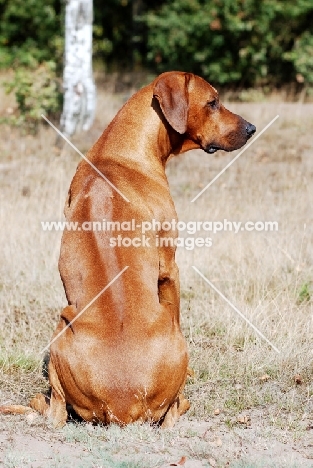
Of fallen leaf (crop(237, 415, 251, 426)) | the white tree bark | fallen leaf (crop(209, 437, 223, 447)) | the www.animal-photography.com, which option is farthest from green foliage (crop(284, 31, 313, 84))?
fallen leaf (crop(209, 437, 223, 447))

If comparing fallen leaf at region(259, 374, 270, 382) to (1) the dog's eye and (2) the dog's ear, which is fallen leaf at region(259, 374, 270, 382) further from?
(1) the dog's eye

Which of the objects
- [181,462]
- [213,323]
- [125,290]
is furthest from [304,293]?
[181,462]

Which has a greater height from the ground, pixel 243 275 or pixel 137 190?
pixel 137 190

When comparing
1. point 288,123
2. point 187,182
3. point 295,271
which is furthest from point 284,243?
point 288,123

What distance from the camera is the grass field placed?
411 cm

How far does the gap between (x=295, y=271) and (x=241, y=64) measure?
32.4 ft

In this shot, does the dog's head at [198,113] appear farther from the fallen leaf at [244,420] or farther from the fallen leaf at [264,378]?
the fallen leaf at [244,420]

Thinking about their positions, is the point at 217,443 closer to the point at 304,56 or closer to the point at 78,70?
the point at 78,70

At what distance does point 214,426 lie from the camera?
4477 millimetres

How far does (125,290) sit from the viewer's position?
409cm

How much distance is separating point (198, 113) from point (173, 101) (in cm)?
32

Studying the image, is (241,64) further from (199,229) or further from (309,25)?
(199,229)

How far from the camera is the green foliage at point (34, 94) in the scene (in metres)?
12.2

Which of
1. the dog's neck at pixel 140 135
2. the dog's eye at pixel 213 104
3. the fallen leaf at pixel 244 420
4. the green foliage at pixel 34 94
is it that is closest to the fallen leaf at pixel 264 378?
the fallen leaf at pixel 244 420
